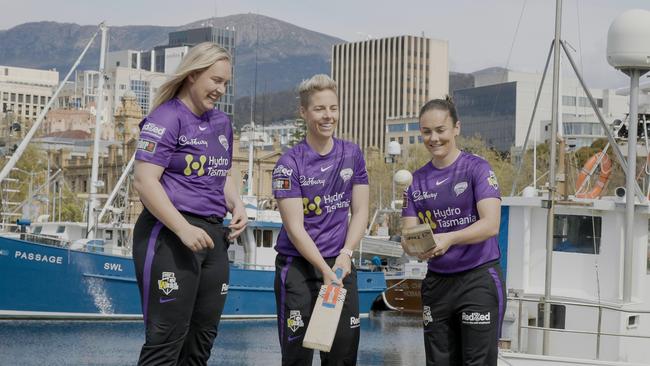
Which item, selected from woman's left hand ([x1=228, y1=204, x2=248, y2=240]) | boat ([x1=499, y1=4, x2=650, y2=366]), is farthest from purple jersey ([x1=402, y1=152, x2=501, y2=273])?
boat ([x1=499, y1=4, x2=650, y2=366])

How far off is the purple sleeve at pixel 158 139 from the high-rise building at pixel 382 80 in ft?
585

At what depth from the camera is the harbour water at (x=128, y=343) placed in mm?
26578

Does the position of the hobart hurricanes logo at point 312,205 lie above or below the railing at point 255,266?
above

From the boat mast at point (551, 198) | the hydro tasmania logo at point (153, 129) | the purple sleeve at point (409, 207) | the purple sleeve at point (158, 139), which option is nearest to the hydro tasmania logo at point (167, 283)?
the purple sleeve at point (158, 139)

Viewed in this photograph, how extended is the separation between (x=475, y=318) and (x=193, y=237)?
76.6 inches

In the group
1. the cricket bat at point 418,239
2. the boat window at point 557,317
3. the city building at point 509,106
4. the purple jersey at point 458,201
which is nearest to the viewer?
the cricket bat at point 418,239

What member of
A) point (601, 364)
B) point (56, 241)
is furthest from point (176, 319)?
point (56, 241)

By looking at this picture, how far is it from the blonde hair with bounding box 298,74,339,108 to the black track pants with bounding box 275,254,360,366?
1.05 m

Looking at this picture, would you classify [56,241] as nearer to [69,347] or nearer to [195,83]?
[69,347]

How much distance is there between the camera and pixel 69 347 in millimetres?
28703

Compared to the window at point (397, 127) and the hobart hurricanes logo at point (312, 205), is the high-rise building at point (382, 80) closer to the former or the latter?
the window at point (397, 127)

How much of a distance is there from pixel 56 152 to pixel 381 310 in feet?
278

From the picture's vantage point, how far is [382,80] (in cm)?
19062

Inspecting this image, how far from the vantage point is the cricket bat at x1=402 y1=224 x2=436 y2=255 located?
7.40m
